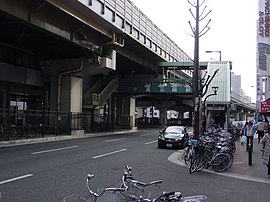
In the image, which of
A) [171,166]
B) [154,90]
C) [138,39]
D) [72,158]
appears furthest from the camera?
[154,90]

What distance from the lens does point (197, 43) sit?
17.2 meters

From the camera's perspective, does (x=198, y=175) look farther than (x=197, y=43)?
No

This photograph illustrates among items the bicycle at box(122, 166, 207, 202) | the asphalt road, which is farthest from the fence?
the bicycle at box(122, 166, 207, 202)

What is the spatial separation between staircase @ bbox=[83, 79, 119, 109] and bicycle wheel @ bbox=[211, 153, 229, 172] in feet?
92.1

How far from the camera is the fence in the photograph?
24.5 meters

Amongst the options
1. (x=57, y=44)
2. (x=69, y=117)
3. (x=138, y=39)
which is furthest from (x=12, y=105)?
(x=138, y=39)

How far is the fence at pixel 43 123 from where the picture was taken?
2453 centimetres

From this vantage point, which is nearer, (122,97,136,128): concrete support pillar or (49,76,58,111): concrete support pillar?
(49,76,58,111): concrete support pillar

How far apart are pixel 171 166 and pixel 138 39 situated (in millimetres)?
21558

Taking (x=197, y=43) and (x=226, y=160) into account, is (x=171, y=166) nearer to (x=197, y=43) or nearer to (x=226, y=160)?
(x=226, y=160)

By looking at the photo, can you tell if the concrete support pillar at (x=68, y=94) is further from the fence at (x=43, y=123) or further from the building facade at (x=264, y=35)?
the building facade at (x=264, y=35)

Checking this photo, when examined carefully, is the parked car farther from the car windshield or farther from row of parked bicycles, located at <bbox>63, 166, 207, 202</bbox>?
row of parked bicycles, located at <bbox>63, 166, 207, 202</bbox>

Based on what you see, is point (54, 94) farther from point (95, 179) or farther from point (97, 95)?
point (95, 179)

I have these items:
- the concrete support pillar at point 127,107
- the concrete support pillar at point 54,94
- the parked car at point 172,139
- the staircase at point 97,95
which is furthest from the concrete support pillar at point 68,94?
the concrete support pillar at point 127,107
